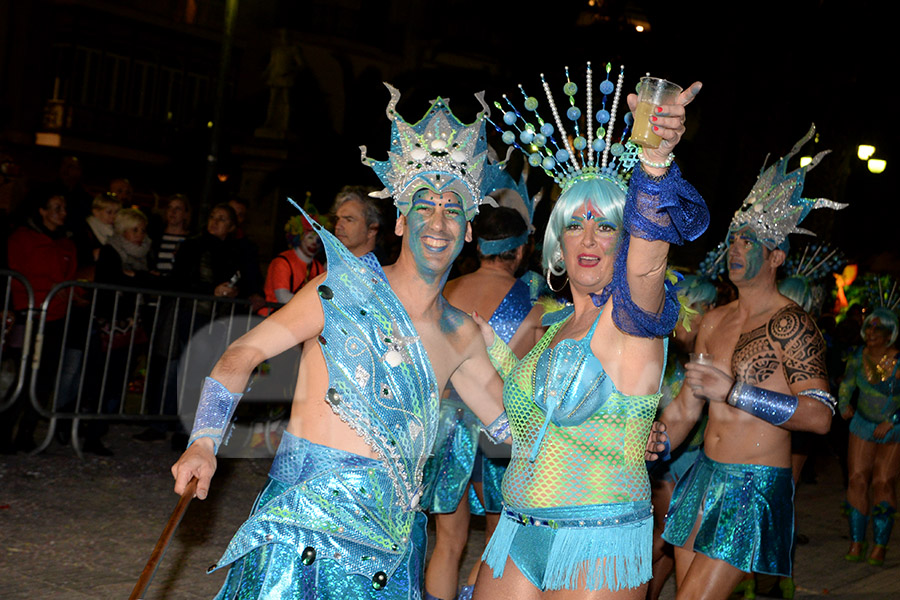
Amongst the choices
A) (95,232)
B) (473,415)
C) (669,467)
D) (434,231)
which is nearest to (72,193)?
(95,232)

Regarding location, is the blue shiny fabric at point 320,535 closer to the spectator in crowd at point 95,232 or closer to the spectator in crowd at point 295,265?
the spectator in crowd at point 295,265

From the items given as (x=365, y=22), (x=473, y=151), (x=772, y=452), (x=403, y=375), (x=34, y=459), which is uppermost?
(x=365, y=22)

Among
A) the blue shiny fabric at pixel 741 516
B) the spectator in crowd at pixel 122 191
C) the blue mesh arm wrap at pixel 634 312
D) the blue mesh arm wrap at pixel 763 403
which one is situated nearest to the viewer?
the blue mesh arm wrap at pixel 634 312

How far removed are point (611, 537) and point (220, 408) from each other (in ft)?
4.19

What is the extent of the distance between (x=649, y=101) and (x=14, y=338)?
6.73 m

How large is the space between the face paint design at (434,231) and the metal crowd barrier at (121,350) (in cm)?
522

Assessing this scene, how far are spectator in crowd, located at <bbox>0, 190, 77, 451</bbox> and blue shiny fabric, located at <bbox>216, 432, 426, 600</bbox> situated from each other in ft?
17.8

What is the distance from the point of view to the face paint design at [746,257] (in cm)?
537

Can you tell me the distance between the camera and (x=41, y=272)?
798 centimetres

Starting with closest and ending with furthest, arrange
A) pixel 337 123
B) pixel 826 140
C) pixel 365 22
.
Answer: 1. pixel 826 140
2. pixel 337 123
3. pixel 365 22

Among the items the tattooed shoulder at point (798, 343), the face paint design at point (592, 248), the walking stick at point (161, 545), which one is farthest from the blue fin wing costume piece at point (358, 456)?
the tattooed shoulder at point (798, 343)

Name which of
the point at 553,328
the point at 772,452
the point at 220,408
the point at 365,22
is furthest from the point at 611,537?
Answer: the point at 365,22

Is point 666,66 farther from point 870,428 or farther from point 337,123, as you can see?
point 337,123

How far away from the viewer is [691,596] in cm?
471
